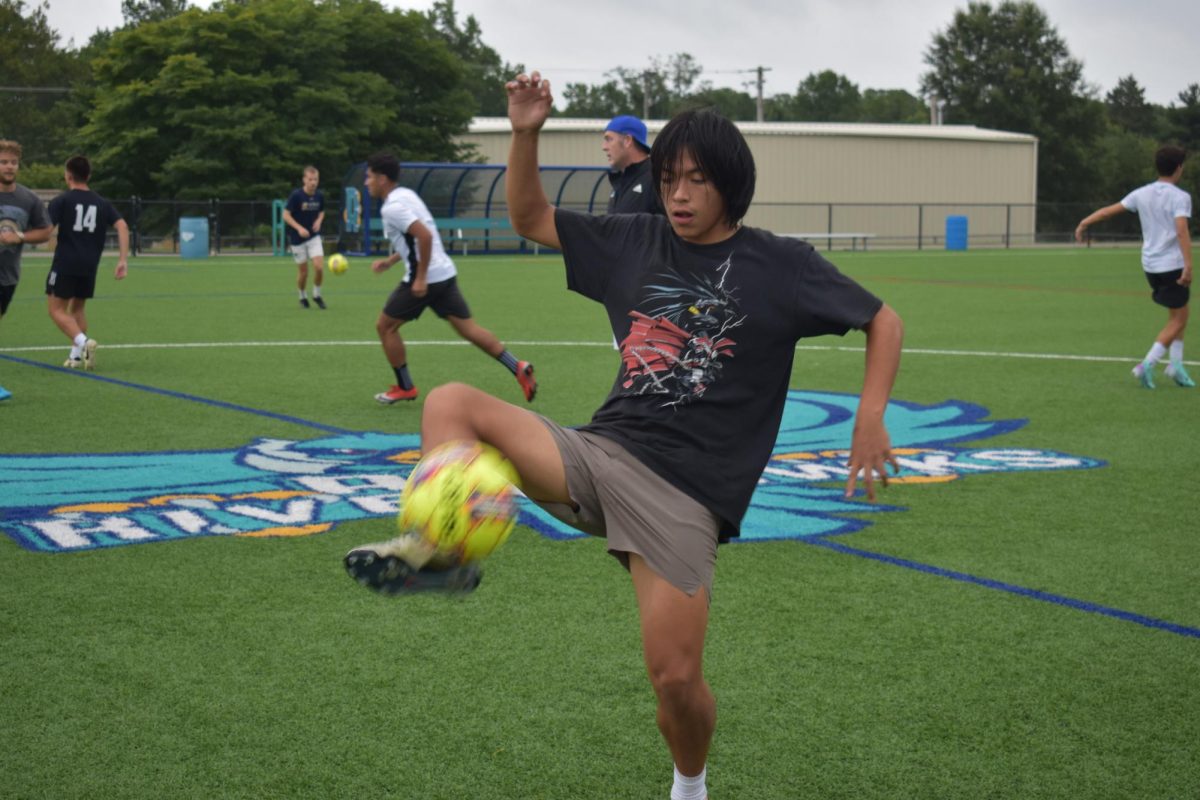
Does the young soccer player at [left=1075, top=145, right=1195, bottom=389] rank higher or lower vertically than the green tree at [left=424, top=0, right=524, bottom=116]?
lower

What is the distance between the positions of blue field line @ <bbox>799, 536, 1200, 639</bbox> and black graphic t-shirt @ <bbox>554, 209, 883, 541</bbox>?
2.65 meters

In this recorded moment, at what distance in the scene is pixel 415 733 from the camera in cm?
441

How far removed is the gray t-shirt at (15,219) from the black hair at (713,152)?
1036 centimetres

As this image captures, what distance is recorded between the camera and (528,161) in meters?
4.01

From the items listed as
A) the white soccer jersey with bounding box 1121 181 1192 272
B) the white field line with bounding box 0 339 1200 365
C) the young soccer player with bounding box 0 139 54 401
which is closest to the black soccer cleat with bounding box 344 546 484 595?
the young soccer player with bounding box 0 139 54 401

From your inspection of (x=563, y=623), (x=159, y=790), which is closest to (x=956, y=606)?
(x=563, y=623)

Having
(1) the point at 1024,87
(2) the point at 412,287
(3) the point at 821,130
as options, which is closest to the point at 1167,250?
(2) the point at 412,287

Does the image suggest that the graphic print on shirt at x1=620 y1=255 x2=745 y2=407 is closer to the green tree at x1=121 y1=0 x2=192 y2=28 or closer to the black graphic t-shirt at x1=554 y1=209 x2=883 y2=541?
the black graphic t-shirt at x1=554 y1=209 x2=883 y2=541

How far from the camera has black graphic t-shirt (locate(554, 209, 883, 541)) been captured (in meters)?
3.73

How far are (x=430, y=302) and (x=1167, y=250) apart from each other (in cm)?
725

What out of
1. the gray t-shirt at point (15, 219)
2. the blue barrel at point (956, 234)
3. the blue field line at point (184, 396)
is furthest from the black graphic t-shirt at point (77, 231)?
the blue barrel at point (956, 234)

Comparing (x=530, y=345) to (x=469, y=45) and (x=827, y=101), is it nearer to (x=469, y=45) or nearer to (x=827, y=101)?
(x=469, y=45)

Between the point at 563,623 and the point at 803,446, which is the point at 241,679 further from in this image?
the point at 803,446

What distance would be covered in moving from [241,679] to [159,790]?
0.94 meters
